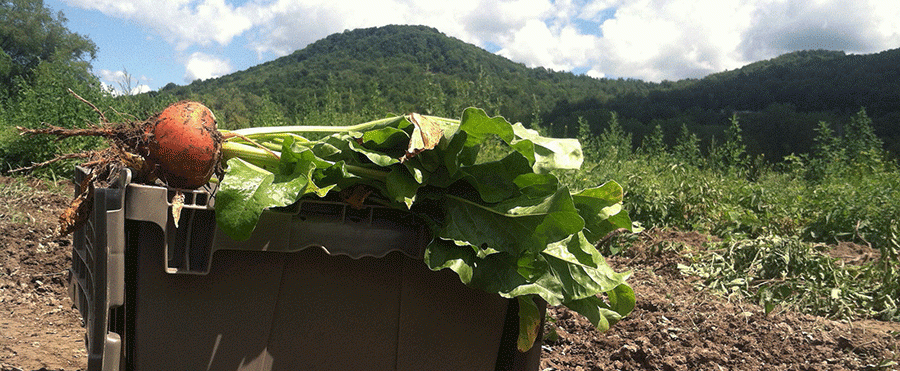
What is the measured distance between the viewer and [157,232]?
138 cm

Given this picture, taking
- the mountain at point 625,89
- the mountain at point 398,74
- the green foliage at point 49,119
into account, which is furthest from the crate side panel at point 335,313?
the mountain at point 398,74

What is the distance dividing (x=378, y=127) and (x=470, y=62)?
47725mm

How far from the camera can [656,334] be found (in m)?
2.79

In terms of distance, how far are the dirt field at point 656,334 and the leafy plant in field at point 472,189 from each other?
1134 mm

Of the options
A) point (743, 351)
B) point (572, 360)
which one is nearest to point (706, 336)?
point (743, 351)

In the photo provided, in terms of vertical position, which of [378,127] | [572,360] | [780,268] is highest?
[378,127]

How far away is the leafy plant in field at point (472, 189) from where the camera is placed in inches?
57.5

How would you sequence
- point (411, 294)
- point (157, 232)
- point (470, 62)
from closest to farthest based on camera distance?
point (157, 232) < point (411, 294) < point (470, 62)

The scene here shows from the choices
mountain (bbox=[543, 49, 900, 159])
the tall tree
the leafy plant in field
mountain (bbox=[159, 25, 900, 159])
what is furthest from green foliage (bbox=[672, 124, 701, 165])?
the tall tree

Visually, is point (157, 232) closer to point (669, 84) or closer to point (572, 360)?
point (572, 360)

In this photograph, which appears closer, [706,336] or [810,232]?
[706,336]

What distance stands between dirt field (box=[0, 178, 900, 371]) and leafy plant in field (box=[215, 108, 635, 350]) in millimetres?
1134

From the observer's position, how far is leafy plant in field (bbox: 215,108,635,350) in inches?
57.5

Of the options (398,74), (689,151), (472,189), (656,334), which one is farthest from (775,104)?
(472,189)
